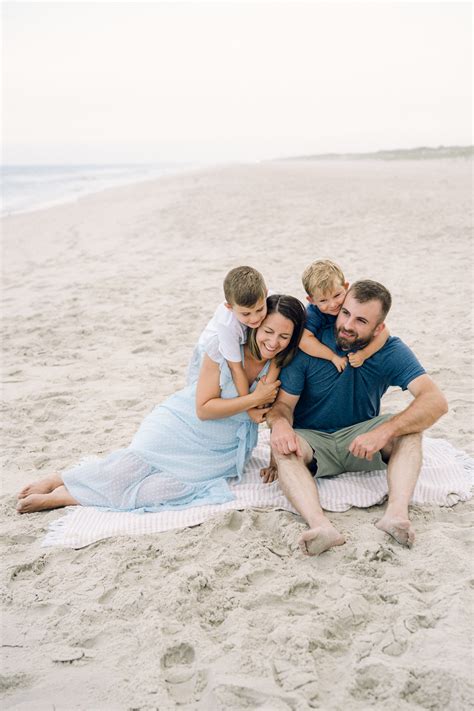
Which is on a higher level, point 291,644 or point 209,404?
point 209,404

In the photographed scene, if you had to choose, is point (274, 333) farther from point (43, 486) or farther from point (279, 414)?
point (43, 486)

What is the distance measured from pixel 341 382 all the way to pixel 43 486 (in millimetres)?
1754

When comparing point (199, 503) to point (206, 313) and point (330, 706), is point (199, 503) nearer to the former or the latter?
point (330, 706)

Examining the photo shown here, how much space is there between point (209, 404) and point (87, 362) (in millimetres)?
2718

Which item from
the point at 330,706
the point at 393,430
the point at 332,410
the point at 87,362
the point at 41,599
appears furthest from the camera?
the point at 87,362

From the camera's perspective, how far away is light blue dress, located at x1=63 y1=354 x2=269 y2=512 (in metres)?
3.48

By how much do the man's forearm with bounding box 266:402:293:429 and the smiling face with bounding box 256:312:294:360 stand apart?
0.36m

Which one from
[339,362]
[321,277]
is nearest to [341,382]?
[339,362]

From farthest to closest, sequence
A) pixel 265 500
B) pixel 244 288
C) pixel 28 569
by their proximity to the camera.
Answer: pixel 265 500 < pixel 244 288 < pixel 28 569

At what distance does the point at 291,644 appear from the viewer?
233 centimetres

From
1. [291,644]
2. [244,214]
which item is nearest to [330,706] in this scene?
[291,644]

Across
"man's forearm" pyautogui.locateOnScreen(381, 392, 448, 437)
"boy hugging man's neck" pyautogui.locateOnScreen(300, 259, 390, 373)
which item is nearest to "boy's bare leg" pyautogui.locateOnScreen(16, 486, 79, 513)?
"boy hugging man's neck" pyautogui.locateOnScreen(300, 259, 390, 373)

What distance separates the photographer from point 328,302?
11.2 feet

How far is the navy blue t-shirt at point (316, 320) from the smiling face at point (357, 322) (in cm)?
16
